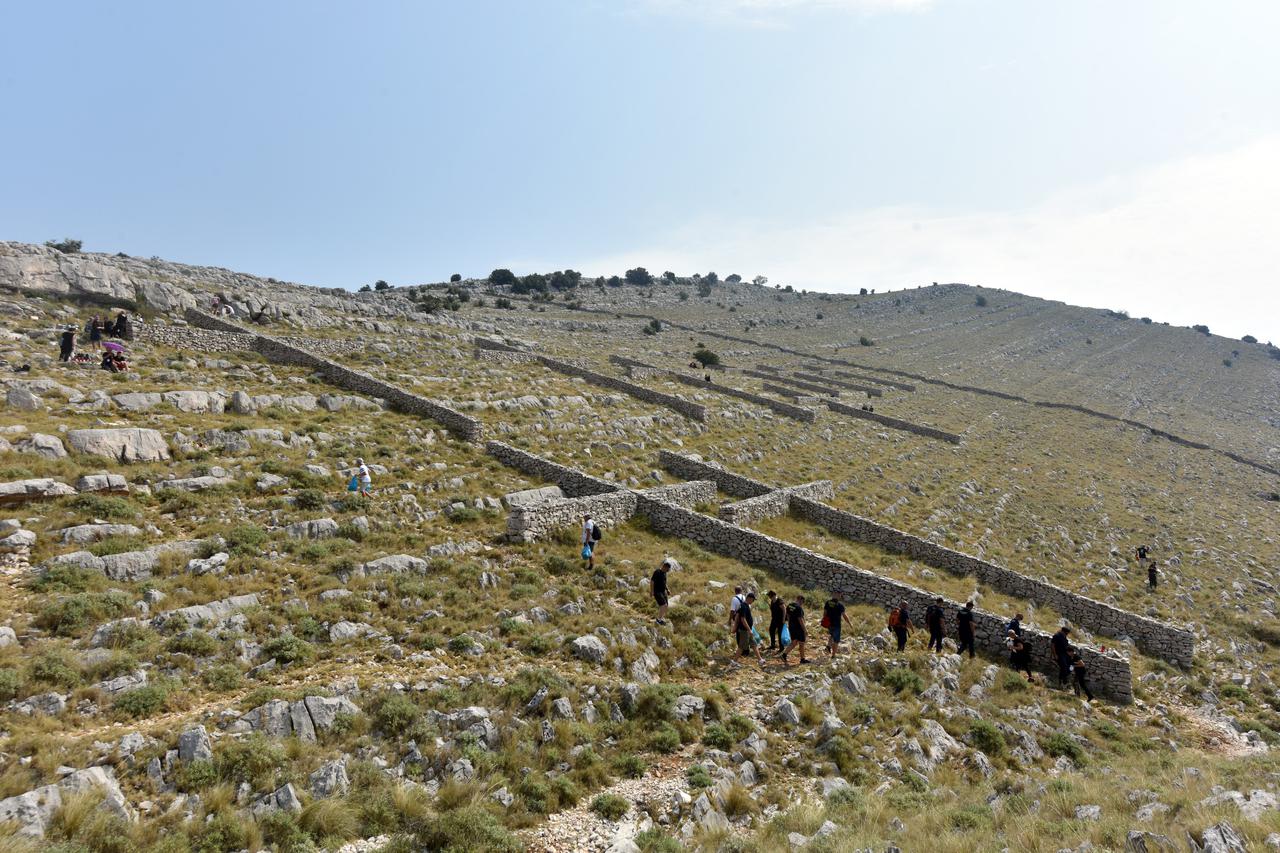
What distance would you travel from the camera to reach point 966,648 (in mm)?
15477

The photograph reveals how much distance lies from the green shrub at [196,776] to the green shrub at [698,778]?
6632 millimetres

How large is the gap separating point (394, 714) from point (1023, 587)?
21703mm

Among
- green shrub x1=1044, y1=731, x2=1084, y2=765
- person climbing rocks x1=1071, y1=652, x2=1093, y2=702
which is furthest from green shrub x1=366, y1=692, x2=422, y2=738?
person climbing rocks x1=1071, y1=652, x2=1093, y2=702

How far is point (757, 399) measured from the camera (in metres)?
48.3

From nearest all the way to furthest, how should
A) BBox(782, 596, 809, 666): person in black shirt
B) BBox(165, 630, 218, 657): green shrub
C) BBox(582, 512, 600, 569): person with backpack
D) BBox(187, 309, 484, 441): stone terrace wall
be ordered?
1. BBox(165, 630, 218, 657): green shrub
2. BBox(782, 596, 809, 666): person in black shirt
3. BBox(582, 512, 600, 569): person with backpack
4. BBox(187, 309, 484, 441): stone terrace wall

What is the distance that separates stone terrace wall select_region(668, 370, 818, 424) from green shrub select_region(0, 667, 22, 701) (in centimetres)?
4271

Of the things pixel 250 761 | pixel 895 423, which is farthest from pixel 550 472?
pixel 895 423

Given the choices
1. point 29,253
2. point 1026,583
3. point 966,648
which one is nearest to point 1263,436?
point 1026,583

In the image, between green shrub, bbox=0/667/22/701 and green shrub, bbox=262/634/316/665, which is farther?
green shrub, bbox=262/634/316/665

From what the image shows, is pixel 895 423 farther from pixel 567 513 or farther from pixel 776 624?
pixel 776 624

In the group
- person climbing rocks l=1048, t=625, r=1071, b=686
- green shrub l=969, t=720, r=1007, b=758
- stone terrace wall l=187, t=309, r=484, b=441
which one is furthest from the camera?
stone terrace wall l=187, t=309, r=484, b=441

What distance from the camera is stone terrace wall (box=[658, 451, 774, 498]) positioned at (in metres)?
27.3

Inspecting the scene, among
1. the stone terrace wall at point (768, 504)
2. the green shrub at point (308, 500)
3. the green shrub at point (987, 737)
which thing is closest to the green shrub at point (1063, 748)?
the green shrub at point (987, 737)

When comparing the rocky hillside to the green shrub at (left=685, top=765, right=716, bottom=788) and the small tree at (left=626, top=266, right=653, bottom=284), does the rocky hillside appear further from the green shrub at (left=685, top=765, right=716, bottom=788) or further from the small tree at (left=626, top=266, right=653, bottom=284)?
the small tree at (left=626, top=266, right=653, bottom=284)
